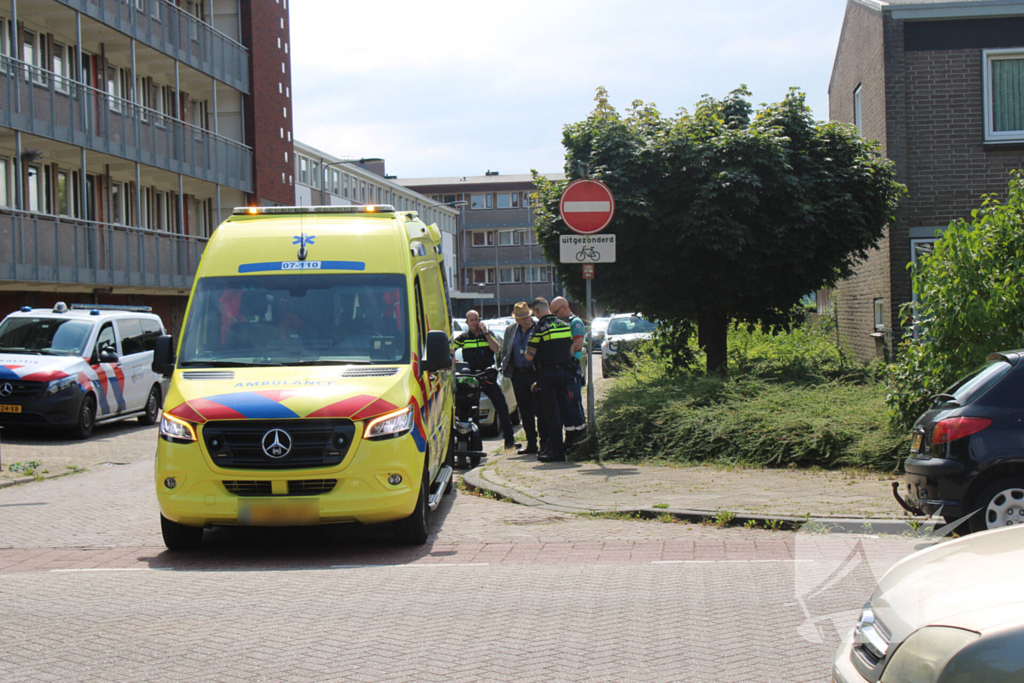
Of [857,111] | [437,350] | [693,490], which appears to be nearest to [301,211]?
[437,350]

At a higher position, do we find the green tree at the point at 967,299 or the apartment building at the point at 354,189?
the apartment building at the point at 354,189

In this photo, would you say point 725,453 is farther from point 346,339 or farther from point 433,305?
point 346,339

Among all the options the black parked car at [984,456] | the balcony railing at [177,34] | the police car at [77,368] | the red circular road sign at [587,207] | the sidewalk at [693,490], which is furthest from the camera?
the balcony railing at [177,34]

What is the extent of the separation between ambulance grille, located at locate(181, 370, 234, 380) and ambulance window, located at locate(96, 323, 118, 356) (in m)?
10.00

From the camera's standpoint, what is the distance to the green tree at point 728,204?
46.3 feet

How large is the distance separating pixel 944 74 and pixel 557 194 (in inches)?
267

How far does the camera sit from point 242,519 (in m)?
6.76

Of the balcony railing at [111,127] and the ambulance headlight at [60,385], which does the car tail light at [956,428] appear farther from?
the balcony railing at [111,127]

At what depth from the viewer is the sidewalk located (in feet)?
25.8

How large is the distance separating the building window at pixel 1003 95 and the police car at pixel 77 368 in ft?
46.9

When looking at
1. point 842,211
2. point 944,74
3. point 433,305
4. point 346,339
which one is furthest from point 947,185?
point 346,339

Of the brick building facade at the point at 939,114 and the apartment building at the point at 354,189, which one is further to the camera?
the apartment building at the point at 354,189

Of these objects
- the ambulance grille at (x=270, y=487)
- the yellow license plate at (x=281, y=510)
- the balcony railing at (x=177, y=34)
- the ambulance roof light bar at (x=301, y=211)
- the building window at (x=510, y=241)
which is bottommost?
the yellow license plate at (x=281, y=510)

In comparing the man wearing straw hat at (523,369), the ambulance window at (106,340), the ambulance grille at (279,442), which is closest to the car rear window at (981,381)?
the ambulance grille at (279,442)
